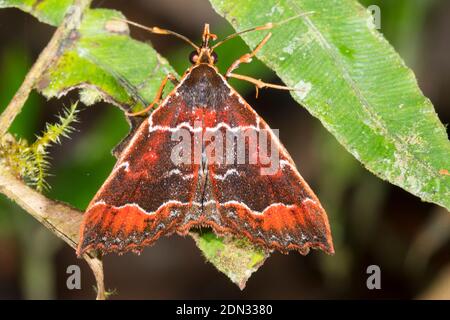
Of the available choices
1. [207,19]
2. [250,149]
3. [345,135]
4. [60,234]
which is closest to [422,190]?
[345,135]

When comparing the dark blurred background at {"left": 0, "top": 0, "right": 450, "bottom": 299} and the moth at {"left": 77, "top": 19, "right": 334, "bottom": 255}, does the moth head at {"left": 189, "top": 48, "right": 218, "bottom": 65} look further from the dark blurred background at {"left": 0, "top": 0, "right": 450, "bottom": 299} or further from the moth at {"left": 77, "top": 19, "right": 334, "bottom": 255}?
the dark blurred background at {"left": 0, "top": 0, "right": 450, "bottom": 299}

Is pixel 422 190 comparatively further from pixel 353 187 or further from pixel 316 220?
pixel 353 187

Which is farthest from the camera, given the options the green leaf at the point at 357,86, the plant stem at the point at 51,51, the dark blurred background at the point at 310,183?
the dark blurred background at the point at 310,183

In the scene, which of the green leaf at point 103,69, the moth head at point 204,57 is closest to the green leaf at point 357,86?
the moth head at point 204,57

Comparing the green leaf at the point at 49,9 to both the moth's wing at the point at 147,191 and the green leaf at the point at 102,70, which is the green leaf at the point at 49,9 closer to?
the green leaf at the point at 102,70

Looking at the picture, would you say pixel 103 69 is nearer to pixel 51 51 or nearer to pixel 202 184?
pixel 51 51

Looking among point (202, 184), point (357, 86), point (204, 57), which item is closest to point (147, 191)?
point (202, 184)

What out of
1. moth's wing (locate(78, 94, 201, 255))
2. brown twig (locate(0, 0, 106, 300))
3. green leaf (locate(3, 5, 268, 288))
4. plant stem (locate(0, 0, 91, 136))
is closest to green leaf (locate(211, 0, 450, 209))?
green leaf (locate(3, 5, 268, 288))
